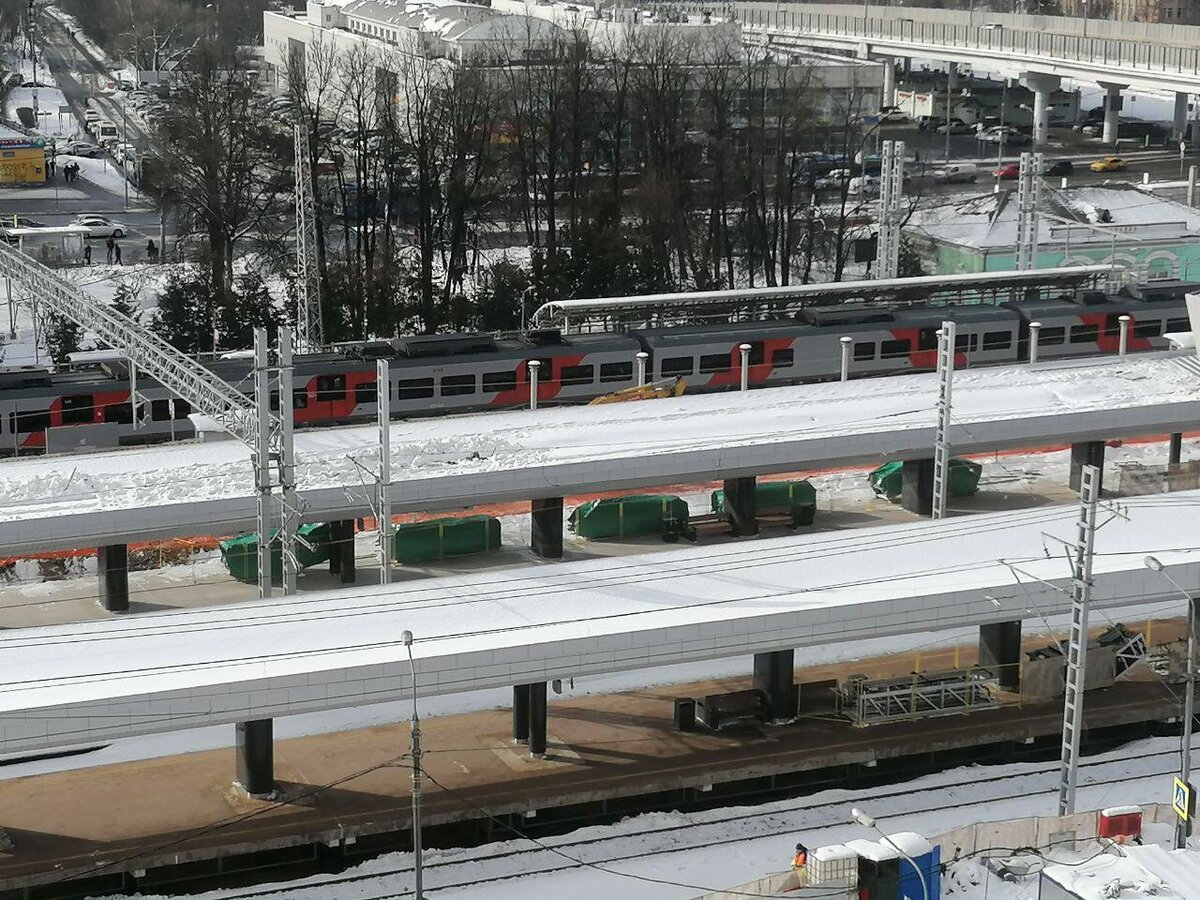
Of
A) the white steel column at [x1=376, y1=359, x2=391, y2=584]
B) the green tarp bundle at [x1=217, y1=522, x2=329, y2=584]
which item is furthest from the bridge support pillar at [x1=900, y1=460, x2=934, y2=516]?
the white steel column at [x1=376, y1=359, x2=391, y2=584]

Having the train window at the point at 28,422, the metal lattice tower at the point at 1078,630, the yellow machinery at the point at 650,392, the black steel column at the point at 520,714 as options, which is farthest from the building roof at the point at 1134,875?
the train window at the point at 28,422

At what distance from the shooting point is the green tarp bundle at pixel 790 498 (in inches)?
1475

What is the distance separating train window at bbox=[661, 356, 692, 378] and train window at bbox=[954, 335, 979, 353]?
7.03m

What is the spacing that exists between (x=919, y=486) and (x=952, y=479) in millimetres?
919

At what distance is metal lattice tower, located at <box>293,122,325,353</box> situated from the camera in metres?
→ 44.9

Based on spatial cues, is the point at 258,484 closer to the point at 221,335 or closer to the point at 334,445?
the point at 334,445

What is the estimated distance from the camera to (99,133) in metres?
90.2

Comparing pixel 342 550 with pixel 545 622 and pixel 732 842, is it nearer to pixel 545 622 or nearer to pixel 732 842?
pixel 545 622

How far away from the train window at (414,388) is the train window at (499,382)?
1.31 metres

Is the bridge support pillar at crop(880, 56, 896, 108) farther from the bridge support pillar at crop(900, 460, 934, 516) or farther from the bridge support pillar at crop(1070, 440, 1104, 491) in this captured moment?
the bridge support pillar at crop(900, 460, 934, 516)

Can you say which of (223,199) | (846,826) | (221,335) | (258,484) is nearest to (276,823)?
(258,484)

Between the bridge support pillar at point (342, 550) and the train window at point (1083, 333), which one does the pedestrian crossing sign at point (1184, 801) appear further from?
the train window at point (1083, 333)

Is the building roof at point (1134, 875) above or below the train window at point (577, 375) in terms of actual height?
below

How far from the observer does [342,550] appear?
3419 centimetres
